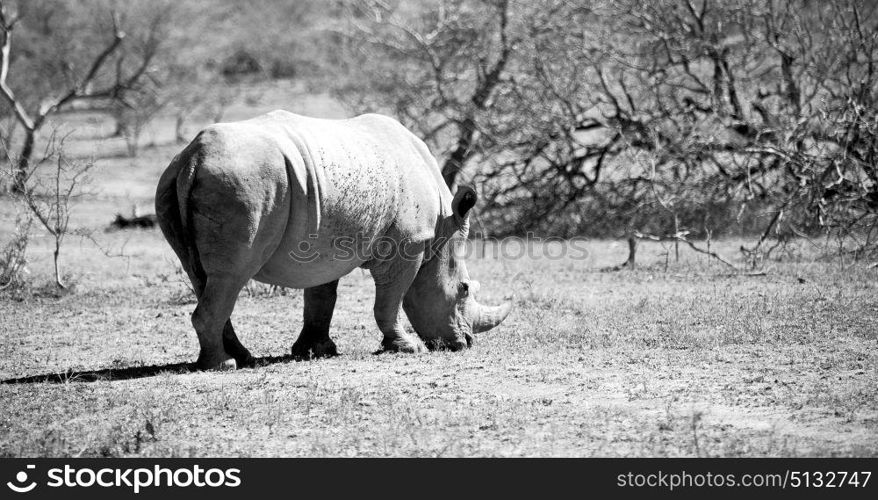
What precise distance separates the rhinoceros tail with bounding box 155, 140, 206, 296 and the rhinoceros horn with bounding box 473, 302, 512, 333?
7.09 feet

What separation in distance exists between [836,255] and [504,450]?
7.59 metres

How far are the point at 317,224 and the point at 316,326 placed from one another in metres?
1.15

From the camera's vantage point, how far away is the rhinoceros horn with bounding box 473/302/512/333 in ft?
29.3

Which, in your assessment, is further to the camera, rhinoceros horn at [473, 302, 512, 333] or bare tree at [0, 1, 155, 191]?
bare tree at [0, 1, 155, 191]

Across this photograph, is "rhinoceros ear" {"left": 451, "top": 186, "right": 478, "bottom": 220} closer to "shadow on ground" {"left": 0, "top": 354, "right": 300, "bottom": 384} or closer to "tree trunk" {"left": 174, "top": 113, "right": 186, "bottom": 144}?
"shadow on ground" {"left": 0, "top": 354, "right": 300, "bottom": 384}

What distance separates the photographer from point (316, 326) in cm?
873

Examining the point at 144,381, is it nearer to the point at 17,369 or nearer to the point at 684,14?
the point at 17,369

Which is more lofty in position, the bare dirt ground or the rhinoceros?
the rhinoceros

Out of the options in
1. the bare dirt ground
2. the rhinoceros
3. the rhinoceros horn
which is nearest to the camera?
the bare dirt ground

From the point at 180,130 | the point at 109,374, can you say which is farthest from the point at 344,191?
the point at 180,130

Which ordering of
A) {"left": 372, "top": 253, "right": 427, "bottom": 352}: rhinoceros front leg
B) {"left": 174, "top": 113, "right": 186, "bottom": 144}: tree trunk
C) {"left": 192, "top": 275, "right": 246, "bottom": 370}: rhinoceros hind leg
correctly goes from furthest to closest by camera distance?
1. {"left": 174, "top": 113, "right": 186, "bottom": 144}: tree trunk
2. {"left": 372, "top": 253, "right": 427, "bottom": 352}: rhinoceros front leg
3. {"left": 192, "top": 275, "right": 246, "bottom": 370}: rhinoceros hind leg

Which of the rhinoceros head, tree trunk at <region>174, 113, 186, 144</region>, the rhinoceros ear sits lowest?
tree trunk at <region>174, 113, 186, 144</region>
